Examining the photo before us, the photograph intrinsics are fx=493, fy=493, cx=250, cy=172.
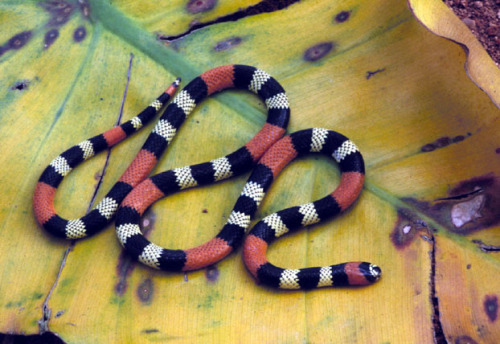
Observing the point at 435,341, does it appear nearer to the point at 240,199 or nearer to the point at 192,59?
the point at 240,199

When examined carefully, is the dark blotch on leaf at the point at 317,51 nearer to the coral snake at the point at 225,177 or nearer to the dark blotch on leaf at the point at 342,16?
the dark blotch on leaf at the point at 342,16

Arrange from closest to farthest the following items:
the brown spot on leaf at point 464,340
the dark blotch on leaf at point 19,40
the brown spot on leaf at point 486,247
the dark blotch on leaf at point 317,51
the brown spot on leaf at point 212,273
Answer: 1. the brown spot on leaf at point 464,340
2. the brown spot on leaf at point 486,247
3. the brown spot on leaf at point 212,273
4. the dark blotch on leaf at point 317,51
5. the dark blotch on leaf at point 19,40

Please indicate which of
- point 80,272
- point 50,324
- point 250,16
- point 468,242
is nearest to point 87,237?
point 80,272

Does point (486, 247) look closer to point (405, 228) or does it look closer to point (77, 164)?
point (405, 228)

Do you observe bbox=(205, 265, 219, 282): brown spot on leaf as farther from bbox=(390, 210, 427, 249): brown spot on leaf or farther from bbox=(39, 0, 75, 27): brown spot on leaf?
bbox=(39, 0, 75, 27): brown spot on leaf

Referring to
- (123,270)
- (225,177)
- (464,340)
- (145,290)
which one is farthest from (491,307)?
(123,270)

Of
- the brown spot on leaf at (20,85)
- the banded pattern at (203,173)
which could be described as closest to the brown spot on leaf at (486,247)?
the banded pattern at (203,173)

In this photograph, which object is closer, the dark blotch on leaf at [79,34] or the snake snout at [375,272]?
the snake snout at [375,272]

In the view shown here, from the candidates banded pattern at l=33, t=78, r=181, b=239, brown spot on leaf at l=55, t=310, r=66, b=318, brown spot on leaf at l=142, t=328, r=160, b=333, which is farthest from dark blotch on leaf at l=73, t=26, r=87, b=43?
brown spot on leaf at l=142, t=328, r=160, b=333

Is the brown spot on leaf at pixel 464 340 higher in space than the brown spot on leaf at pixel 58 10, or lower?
lower
